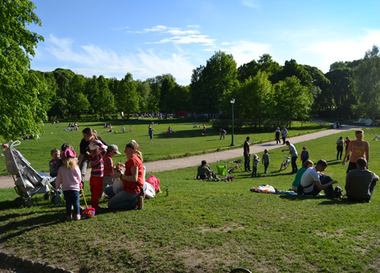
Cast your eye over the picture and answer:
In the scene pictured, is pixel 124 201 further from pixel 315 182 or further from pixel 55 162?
pixel 315 182

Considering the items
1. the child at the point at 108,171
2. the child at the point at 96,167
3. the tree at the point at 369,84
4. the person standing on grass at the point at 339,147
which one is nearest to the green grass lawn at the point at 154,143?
the person standing on grass at the point at 339,147

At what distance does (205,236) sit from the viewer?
754cm

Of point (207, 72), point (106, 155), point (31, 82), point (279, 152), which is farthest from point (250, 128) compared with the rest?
point (106, 155)

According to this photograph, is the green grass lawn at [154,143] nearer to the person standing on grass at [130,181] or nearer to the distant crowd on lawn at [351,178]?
the person standing on grass at [130,181]

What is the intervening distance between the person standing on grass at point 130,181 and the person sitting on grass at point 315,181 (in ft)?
16.6

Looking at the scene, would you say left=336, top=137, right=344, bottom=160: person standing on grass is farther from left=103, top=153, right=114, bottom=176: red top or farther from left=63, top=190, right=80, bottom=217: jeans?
left=63, top=190, right=80, bottom=217: jeans

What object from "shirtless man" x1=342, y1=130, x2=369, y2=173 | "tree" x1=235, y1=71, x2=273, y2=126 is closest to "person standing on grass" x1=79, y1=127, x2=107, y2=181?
"shirtless man" x1=342, y1=130, x2=369, y2=173

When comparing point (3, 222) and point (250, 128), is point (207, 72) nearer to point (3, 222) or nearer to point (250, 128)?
point (250, 128)

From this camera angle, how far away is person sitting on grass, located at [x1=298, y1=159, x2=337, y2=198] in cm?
1180

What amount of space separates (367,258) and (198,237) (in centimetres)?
274

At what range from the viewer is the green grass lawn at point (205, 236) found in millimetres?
6469

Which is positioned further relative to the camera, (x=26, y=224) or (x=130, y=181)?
(x=130, y=181)

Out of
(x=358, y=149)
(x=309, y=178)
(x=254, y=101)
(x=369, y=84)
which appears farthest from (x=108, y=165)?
(x=369, y=84)

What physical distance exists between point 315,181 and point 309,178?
0.20 metres
